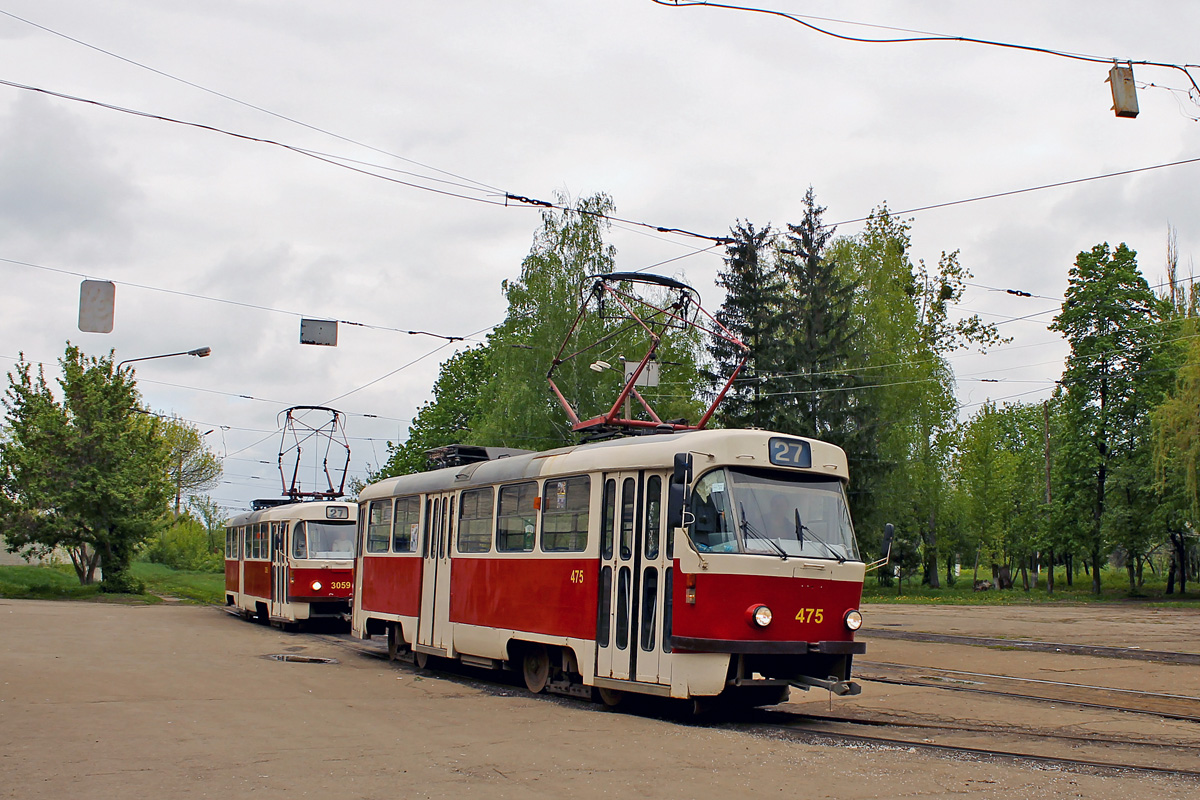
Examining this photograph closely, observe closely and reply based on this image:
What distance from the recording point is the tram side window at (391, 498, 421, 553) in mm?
16453

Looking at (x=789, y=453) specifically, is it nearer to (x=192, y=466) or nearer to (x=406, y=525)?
(x=406, y=525)

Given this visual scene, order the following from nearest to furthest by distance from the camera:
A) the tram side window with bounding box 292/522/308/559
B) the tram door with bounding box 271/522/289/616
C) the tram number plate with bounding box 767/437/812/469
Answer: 1. the tram number plate with bounding box 767/437/812/469
2. the tram side window with bounding box 292/522/308/559
3. the tram door with bounding box 271/522/289/616

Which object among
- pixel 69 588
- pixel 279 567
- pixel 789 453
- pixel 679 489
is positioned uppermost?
pixel 789 453

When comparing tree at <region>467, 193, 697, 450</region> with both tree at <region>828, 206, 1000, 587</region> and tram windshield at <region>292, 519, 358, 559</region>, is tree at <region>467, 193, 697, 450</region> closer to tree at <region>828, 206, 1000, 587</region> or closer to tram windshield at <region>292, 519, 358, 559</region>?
tree at <region>828, 206, 1000, 587</region>

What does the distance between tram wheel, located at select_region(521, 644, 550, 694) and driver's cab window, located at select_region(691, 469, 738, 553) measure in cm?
316

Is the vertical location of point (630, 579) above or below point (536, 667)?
above

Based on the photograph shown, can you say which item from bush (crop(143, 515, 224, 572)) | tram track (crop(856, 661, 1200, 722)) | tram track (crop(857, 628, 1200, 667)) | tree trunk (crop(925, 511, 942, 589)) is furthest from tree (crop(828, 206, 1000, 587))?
bush (crop(143, 515, 224, 572))

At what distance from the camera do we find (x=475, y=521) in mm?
14453

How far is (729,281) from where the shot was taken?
46.1m

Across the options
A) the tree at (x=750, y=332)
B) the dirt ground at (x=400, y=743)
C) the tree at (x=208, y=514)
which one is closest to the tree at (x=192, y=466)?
the tree at (x=208, y=514)

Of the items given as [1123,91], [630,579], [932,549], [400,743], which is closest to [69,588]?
[630,579]

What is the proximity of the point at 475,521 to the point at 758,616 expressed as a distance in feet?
17.8

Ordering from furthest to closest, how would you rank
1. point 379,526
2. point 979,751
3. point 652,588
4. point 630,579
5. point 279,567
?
point 279,567, point 379,526, point 630,579, point 652,588, point 979,751

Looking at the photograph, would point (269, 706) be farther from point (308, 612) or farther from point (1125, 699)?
point (308, 612)
